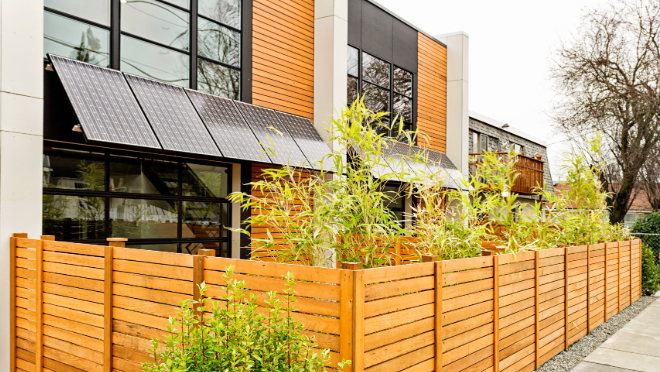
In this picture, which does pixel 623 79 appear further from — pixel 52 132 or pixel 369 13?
pixel 52 132

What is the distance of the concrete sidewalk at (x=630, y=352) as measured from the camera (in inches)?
214

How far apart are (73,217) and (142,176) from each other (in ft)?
3.67

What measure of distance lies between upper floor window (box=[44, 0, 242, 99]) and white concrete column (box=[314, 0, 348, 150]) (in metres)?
1.89

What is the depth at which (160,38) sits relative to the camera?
7.14 metres

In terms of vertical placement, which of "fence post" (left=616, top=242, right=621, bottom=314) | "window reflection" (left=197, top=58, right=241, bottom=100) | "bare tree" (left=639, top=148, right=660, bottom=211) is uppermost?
"window reflection" (left=197, top=58, right=241, bottom=100)

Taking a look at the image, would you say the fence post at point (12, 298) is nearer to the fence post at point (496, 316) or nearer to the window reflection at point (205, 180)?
the window reflection at point (205, 180)

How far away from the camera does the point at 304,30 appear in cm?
959

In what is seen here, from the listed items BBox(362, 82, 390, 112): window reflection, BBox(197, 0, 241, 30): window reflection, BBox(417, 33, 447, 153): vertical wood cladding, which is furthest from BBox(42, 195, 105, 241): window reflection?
BBox(417, 33, 447, 153): vertical wood cladding

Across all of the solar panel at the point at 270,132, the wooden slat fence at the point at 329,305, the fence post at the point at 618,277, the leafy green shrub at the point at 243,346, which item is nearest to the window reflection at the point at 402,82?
the solar panel at the point at 270,132

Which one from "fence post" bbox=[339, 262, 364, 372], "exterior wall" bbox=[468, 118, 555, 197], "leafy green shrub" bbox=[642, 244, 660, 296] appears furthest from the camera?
"exterior wall" bbox=[468, 118, 555, 197]

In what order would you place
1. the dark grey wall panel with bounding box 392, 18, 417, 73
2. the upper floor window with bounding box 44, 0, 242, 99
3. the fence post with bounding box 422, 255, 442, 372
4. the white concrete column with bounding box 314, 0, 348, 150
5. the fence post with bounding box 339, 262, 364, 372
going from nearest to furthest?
1. the fence post with bounding box 339, 262, 364, 372
2. the fence post with bounding box 422, 255, 442, 372
3. the upper floor window with bounding box 44, 0, 242, 99
4. the white concrete column with bounding box 314, 0, 348, 150
5. the dark grey wall panel with bounding box 392, 18, 417, 73

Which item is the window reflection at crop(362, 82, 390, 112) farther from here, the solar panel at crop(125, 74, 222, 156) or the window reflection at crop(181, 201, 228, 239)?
the solar panel at crop(125, 74, 222, 156)

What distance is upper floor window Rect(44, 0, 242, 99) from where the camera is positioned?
6043 millimetres

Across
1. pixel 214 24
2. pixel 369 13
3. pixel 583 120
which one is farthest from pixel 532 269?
pixel 583 120
